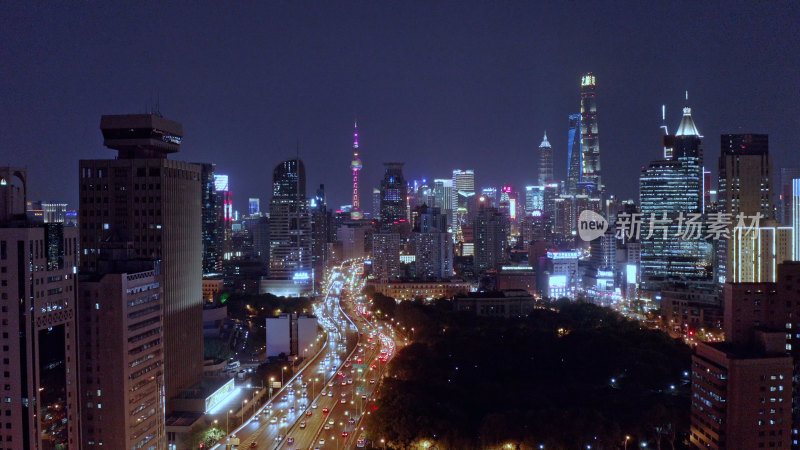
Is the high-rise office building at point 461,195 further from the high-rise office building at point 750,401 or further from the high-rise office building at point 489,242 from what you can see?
the high-rise office building at point 750,401

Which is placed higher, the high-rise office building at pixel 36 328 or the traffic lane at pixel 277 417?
the high-rise office building at pixel 36 328

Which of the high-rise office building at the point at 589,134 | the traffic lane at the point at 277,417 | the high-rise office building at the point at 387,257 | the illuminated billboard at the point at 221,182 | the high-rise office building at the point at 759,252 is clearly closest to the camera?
the traffic lane at the point at 277,417

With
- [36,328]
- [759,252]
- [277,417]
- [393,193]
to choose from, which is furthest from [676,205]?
[36,328]

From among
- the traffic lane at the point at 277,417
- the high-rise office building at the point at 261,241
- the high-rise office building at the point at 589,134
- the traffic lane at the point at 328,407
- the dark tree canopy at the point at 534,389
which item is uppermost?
the high-rise office building at the point at 589,134

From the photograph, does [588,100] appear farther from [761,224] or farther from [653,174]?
[761,224]

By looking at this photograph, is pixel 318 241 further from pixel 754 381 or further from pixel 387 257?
pixel 754 381

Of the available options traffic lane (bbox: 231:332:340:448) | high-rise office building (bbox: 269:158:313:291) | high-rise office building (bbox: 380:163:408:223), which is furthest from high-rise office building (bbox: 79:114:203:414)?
high-rise office building (bbox: 380:163:408:223)

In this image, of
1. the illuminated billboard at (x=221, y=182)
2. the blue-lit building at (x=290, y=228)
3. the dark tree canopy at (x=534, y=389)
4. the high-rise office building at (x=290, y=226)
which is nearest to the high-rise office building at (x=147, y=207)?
the dark tree canopy at (x=534, y=389)
